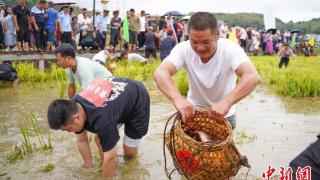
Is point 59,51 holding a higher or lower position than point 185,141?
higher

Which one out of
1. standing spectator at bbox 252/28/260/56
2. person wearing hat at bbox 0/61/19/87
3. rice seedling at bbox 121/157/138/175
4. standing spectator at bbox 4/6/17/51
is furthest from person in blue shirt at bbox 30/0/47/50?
standing spectator at bbox 252/28/260/56

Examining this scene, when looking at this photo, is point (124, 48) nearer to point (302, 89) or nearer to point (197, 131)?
point (302, 89)

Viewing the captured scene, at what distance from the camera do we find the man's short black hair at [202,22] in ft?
9.05

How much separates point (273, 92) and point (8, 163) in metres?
6.55

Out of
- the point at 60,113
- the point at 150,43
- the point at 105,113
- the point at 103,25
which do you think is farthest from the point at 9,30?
the point at 60,113

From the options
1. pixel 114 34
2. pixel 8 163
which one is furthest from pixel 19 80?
pixel 8 163

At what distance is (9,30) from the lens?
11172 mm

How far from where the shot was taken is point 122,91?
3906 millimetres

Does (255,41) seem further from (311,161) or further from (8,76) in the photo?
(311,161)

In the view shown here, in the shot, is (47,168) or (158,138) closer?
(47,168)

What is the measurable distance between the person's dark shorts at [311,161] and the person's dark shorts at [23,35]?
979cm

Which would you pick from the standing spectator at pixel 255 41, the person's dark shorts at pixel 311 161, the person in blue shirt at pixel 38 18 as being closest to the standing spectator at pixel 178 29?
the person in blue shirt at pixel 38 18

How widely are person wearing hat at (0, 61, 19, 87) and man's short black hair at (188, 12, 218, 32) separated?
306 inches

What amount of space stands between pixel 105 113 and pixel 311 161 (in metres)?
1.77
